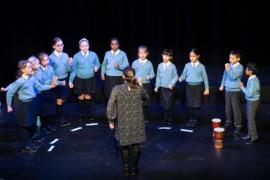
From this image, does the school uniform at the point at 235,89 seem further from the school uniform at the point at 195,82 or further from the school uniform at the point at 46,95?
the school uniform at the point at 46,95

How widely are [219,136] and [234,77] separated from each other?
1.11 m

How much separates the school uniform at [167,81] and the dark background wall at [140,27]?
2.89m

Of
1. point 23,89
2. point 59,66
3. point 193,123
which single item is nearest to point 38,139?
point 23,89

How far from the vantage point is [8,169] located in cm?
636

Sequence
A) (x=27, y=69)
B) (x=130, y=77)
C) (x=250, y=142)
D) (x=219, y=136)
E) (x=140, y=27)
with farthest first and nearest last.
A: (x=140, y=27), (x=250, y=142), (x=219, y=136), (x=27, y=69), (x=130, y=77)

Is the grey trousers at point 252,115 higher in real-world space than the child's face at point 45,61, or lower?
lower

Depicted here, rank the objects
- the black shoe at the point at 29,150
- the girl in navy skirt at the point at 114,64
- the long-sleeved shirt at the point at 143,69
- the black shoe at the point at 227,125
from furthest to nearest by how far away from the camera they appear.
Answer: the girl in navy skirt at the point at 114,64 → the long-sleeved shirt at the point at 143,69 → the black shoe at the point at 227,125 → the black shoe at the point at 29,150

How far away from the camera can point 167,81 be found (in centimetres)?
825

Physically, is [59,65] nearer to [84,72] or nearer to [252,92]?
[84,72]

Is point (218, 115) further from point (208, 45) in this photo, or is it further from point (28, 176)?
point (28, 176)

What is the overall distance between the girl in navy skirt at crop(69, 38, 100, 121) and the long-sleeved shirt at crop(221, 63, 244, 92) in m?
2.22

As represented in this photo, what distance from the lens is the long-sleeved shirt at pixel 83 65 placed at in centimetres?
841

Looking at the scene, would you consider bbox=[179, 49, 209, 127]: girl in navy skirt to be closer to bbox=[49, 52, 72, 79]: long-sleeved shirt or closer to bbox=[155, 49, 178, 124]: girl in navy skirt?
bbox=[155, 49, 178, 124]: girl in navy skirt

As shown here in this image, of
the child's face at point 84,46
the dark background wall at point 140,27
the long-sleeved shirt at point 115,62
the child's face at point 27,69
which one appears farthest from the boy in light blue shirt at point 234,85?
the dark background wall at point 140,27
